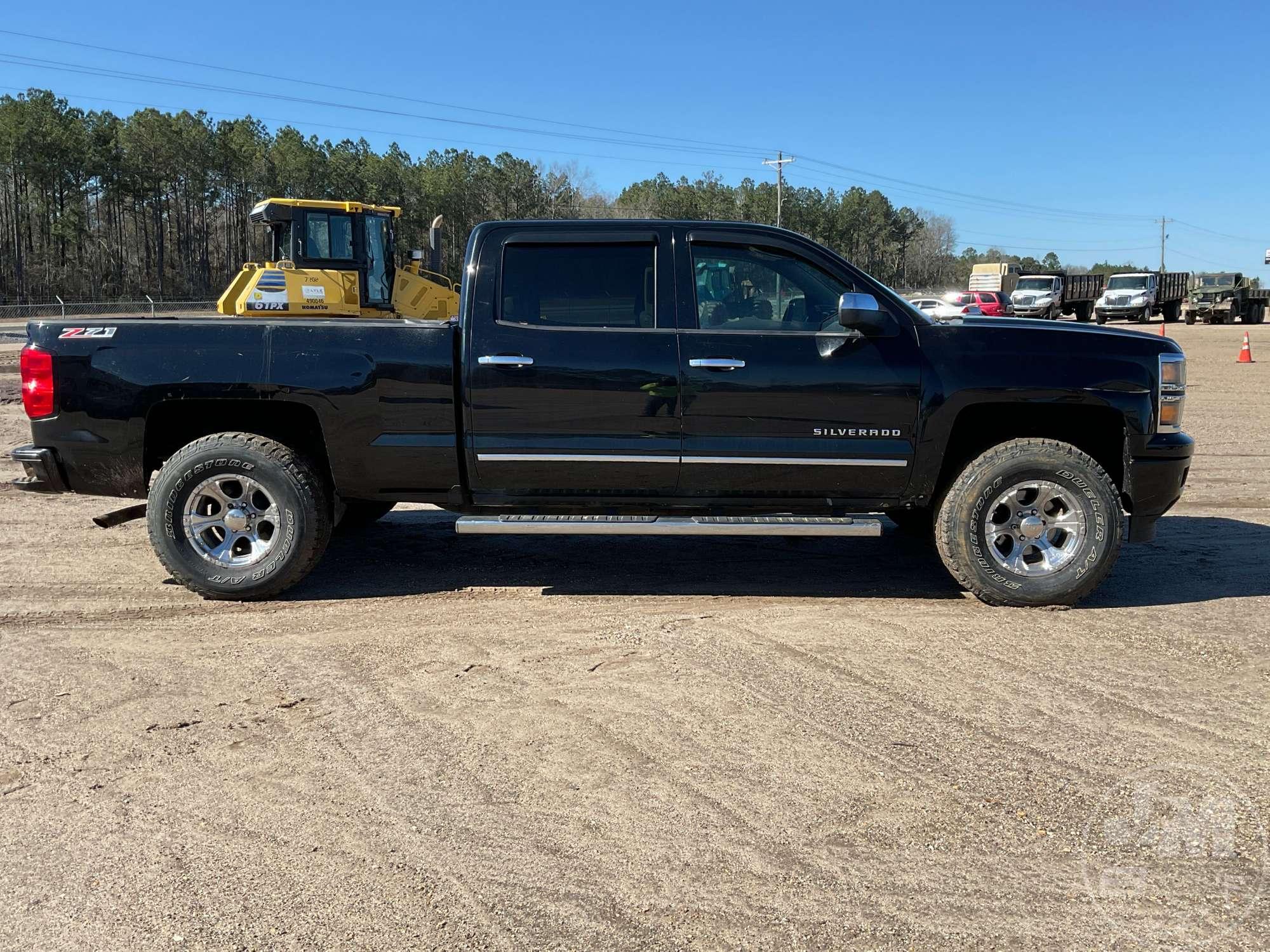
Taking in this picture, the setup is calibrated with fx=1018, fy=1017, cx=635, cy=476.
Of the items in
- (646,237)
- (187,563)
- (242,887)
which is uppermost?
(646,237)

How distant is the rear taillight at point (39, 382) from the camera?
554cm

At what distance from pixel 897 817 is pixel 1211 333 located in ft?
138

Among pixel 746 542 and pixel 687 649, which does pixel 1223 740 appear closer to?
pixel 687 649

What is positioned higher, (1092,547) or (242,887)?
(1092,547)

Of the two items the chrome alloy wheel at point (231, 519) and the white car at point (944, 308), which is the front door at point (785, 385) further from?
the chrome alloy wheel at point (231, 519)

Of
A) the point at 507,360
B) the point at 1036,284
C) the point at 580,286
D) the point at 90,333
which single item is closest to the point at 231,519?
the point at 90,333

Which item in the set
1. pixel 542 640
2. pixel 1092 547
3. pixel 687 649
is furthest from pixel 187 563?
pixel 1092 547

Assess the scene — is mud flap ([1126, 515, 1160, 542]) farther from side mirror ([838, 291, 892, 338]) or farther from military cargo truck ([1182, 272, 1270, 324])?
military cargo truck ([1182, 272, 1270, 324])

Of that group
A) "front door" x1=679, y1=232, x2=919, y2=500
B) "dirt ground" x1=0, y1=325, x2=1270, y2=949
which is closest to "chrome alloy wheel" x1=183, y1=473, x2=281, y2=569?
"dirt ground" x1=0, y1=325, x2=1270, y2=949

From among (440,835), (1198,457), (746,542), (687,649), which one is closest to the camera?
(440,835)

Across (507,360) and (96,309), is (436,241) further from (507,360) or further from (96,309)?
(96,309)

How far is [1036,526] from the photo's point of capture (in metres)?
5.55

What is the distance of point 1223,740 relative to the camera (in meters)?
3.86

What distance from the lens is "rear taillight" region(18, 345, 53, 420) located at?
554 centimetres
